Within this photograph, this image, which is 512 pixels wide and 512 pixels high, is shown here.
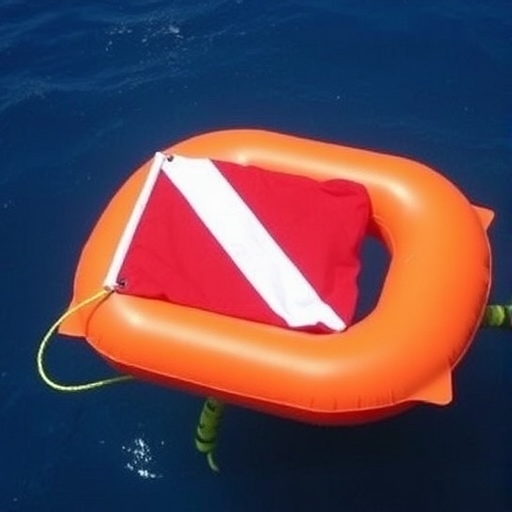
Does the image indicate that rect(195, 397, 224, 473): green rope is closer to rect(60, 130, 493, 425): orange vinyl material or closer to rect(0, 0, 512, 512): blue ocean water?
rect(0, 0, 512, 512): blue ocean water

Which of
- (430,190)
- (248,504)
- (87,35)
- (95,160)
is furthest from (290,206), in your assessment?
(87,35)

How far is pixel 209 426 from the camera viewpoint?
347cm

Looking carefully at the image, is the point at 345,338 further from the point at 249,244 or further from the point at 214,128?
the point at 214,128

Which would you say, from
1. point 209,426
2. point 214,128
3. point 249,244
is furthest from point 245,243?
point 214,128

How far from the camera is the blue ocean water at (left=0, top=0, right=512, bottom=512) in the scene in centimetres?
365

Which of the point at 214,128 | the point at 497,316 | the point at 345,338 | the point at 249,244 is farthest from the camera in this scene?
the point at 214,128

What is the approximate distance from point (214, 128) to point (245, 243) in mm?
1932

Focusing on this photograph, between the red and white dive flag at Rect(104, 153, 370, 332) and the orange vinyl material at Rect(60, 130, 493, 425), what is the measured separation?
0.21ft

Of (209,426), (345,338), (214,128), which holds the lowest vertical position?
(209,426)

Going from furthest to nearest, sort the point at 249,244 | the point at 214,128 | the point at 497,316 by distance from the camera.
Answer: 1. the point at 214,128
2. the point at 497,316
3. the point at 249,244

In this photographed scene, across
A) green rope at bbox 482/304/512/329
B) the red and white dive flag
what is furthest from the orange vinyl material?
green rope at bbox 482/304/512/329

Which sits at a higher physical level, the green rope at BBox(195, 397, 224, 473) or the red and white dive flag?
the red and white dive flag

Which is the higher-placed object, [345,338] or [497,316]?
[345,338]

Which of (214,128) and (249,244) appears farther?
(214,128)
